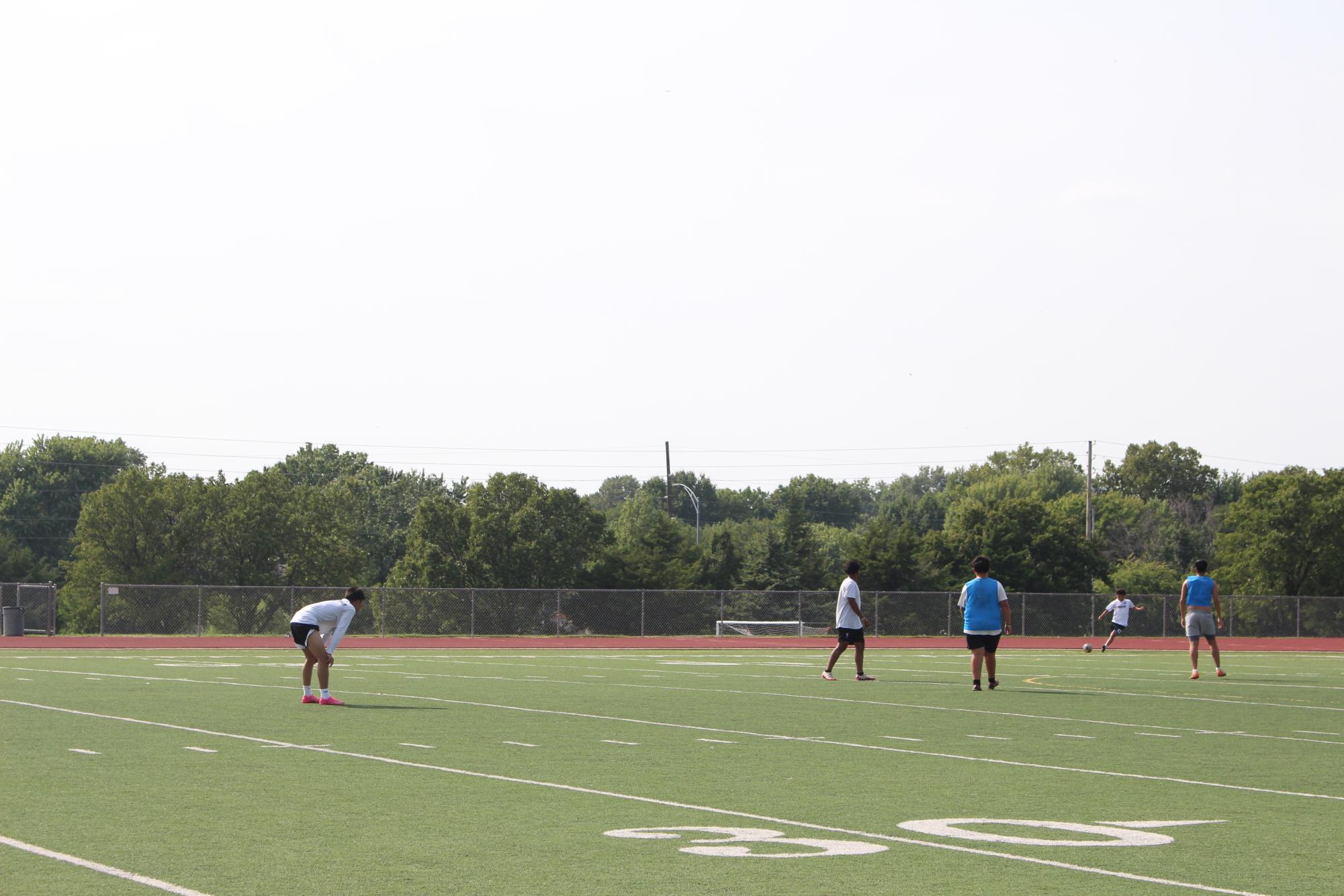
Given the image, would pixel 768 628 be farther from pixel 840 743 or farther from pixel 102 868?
pixel 102 868

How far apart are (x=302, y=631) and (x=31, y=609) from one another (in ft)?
134

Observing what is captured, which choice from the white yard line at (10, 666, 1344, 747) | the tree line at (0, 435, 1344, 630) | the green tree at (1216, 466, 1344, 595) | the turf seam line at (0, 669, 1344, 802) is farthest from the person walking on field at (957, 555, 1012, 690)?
the green tree at (1216, 466, 1344, 595)

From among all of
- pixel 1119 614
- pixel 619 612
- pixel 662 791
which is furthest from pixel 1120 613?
pixel 662 791

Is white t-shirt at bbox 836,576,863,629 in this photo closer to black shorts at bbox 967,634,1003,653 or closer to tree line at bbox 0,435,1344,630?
black shorts at bbox 967,634,1003,653

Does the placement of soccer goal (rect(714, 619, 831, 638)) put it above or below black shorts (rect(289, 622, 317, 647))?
below

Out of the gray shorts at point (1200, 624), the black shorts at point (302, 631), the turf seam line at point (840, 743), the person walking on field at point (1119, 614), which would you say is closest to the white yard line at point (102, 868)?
the turf seam line at point (840, 743)

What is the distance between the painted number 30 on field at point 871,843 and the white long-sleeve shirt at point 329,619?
10.6m

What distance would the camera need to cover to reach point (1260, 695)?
23797 mm

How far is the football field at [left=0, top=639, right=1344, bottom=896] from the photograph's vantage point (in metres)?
8.44

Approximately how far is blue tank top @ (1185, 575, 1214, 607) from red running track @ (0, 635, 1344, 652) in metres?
17.6

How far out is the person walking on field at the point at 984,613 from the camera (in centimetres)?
2309

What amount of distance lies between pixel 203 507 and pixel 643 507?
84579 mm

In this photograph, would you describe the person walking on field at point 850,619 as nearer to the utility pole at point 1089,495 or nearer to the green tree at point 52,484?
the utility pole at point 1089,495

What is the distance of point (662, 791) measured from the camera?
11695mm
